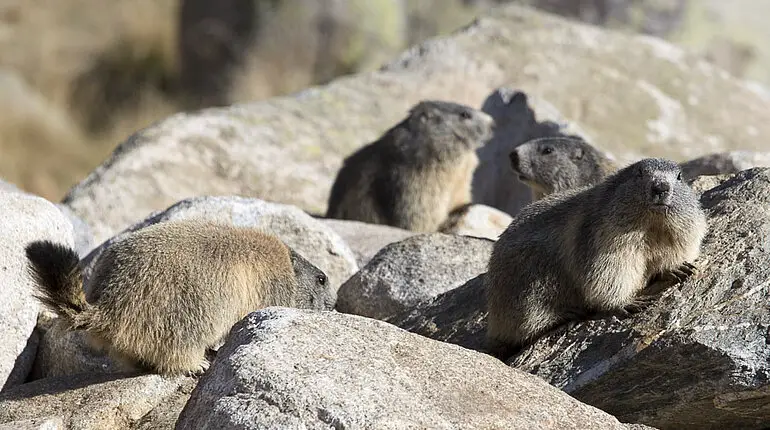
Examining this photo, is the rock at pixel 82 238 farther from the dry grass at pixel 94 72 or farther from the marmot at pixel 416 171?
the dry grass at pixel 94 72

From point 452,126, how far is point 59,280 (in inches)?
279

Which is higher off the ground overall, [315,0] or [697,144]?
[315,0]

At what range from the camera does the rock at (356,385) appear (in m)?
4.78

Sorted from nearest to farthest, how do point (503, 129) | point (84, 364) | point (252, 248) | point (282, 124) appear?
1. point (252, 248)
2. point (84, 364)
3. point (503, 129)
4. point (282, 124)

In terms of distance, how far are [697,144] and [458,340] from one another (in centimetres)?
876

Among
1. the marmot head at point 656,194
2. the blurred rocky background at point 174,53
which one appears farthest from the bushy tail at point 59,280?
the blurred rocky background at point 174,53

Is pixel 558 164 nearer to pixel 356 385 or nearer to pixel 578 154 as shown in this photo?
pixel 578 154

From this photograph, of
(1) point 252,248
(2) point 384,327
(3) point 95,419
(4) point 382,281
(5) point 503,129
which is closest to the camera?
(2) point 384,327

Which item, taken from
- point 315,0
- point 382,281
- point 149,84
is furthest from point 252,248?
point 149,84

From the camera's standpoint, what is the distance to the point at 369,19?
21.3m

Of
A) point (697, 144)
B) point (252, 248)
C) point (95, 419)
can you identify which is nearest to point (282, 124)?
point (697, 144)

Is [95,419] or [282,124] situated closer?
[95,419]

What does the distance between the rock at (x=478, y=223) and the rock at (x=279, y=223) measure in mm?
2308

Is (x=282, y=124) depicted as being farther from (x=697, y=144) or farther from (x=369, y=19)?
(x=369, y=19)
